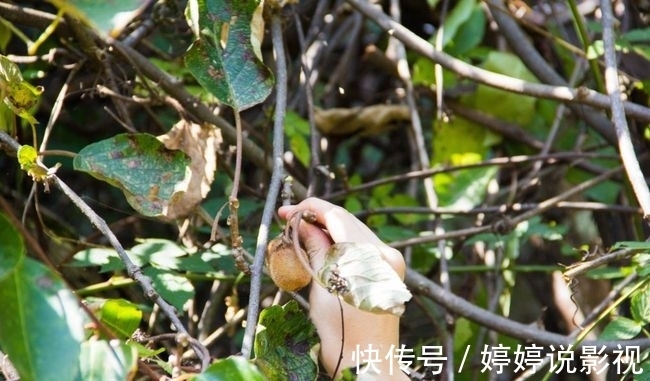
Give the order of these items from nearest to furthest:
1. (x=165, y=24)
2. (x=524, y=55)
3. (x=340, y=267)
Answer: (x=340, y=267), (x=165, y=24), (x=524, y=55)

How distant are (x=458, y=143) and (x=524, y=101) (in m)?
0.15

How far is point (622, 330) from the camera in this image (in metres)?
1.13

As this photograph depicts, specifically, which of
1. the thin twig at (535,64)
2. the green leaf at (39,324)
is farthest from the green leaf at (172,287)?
the thin twig at (535,64)

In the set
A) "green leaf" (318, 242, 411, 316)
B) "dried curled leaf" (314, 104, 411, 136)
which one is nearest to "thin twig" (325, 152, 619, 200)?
"dried curled leaf" (314, 104, 411, 136)

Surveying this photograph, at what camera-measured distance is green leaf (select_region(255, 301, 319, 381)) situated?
0.90 metres

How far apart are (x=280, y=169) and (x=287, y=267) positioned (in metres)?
0.17

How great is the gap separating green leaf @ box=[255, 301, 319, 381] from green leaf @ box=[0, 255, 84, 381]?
0.24 meters

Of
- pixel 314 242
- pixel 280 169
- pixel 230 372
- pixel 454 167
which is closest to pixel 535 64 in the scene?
pixel 454 167

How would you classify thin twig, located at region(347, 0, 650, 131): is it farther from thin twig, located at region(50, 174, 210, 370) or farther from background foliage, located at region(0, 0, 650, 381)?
thin twig, located at region(50, 174, 210, 370)

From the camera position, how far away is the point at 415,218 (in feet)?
5.78

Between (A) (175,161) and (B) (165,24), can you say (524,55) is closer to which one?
(B) (165,24)

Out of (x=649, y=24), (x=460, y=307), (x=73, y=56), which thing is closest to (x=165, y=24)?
(x=73, y=56)

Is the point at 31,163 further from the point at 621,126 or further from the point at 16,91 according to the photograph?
the point at 621,126

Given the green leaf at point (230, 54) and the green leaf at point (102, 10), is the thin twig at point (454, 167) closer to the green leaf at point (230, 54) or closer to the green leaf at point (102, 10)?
the green leaf at point (230, 54)
